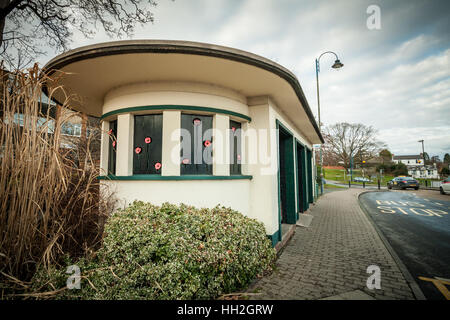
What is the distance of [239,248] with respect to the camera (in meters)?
3.12

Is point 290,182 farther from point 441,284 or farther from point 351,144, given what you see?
point 351,144

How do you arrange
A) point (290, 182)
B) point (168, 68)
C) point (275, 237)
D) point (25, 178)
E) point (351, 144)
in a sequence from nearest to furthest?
point (25, 178), point (168, 68), point (275, 237), point (290, 182), point (351, 144)

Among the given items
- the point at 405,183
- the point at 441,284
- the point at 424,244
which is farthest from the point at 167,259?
the point at 405,183

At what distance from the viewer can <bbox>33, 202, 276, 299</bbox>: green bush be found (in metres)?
2.44

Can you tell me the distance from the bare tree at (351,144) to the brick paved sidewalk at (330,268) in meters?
33.2

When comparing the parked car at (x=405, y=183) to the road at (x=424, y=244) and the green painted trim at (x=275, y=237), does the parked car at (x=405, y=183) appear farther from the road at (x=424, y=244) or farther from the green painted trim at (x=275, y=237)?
the green painted trim at (x=275, y=237)

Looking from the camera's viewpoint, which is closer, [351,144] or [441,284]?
[441,284]

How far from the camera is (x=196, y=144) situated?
14.1 feet

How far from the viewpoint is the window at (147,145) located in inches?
167

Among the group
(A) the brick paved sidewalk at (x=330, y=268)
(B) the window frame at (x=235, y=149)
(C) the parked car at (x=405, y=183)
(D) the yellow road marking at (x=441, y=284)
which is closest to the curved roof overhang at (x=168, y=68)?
(B) the window frame at (x=235, y=149)

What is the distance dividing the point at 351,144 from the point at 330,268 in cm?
3989

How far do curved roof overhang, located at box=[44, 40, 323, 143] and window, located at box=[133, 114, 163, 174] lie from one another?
870 millimetres

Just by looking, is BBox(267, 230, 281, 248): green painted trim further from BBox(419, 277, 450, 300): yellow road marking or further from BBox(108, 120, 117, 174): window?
BBox(108, 120, 117, 174): window
